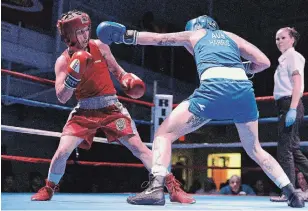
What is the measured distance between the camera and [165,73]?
8.97 m

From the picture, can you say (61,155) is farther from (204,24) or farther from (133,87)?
(204,24)

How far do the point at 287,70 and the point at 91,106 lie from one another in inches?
43.7

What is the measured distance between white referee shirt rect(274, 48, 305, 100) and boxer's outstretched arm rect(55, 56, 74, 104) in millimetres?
1210

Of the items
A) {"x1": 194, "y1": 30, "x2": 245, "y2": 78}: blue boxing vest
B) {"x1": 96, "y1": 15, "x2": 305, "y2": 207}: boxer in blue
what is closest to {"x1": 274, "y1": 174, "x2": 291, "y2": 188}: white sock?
{"x1": 96, "y1": 15, "x2": 305, "y2": 207}: boxer in blue

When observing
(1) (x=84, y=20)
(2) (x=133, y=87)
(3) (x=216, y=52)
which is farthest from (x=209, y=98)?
(1) (x=84, y=20)

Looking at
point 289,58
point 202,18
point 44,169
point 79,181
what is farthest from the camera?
point 44,169

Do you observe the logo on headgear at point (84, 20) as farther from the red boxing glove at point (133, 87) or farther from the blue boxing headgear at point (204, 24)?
the blue boxing headgear at point (204, 24)

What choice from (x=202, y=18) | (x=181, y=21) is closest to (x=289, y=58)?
(x=202, y=18)

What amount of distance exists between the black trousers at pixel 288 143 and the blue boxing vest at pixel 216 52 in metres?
0.75

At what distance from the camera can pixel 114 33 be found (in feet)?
6.02

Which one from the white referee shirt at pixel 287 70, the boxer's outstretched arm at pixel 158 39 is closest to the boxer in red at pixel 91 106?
the boxer's outstretched arm at pixel 158 39

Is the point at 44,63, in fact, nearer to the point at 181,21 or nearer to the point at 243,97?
the point at 181,21

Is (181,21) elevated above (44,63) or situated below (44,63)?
above

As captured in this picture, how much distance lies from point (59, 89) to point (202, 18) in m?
0.70
